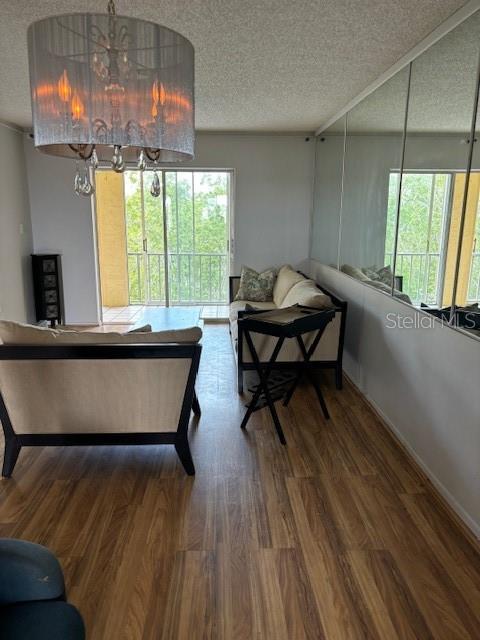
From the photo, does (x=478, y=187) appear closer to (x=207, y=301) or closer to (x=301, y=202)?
(x=301, y=202)

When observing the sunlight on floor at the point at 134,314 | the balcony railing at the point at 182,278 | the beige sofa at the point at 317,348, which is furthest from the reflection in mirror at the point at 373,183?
the balcony railing at the point at 182,278

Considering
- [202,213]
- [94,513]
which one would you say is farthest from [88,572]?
[202,213]

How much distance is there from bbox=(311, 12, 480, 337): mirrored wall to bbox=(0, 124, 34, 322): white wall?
3740mm

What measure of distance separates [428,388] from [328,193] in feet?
10.4

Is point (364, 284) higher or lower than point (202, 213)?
lower

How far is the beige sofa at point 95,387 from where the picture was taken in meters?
2.43

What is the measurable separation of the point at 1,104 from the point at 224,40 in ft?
8.90

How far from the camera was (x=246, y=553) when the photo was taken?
2049 millimetres

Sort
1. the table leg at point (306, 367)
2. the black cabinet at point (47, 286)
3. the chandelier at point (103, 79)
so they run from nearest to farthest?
the chandelier at point (103, 79), the table leg at point (306, 367), the black cabinet at point (47, 286)

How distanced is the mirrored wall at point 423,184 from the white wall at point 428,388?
5.4 inches

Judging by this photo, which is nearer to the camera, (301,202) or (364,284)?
(364,284)

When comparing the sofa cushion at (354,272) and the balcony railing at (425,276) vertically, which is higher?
the balcony railing at (425,276)

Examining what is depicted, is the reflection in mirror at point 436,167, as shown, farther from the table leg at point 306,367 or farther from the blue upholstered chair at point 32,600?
→ the blue upholstered chair at point 32,600

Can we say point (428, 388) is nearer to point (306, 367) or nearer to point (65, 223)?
point (306, 367)
